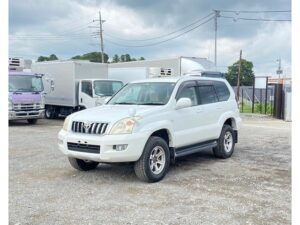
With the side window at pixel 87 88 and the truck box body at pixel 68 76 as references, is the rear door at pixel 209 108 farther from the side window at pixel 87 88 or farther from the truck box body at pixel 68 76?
the truck box body at pixel 68 76

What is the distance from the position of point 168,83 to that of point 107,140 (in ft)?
6.69

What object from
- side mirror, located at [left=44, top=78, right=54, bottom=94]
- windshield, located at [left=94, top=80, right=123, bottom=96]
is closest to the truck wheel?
side mirror, located at [left=44, top=78, right=54, bottom=94]

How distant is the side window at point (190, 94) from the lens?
23.8 ft

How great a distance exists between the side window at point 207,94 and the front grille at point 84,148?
2736 millimetres

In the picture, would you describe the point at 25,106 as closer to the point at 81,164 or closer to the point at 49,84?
the point at 49,84

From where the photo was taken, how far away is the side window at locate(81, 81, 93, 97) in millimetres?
16125

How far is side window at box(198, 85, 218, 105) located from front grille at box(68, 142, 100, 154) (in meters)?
2.74

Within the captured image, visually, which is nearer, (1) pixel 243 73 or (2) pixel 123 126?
(2) pixel 123 126

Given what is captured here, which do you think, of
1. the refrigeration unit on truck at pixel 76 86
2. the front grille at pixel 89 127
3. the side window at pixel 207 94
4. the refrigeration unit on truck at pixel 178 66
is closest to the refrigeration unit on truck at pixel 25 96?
the refrigeration unit on truck at pixel 76 86

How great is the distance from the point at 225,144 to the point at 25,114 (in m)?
9.98

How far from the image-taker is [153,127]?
20.5 ft

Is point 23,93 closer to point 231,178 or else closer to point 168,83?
point 168,83

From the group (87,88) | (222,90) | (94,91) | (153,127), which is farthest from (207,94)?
(87,88)
